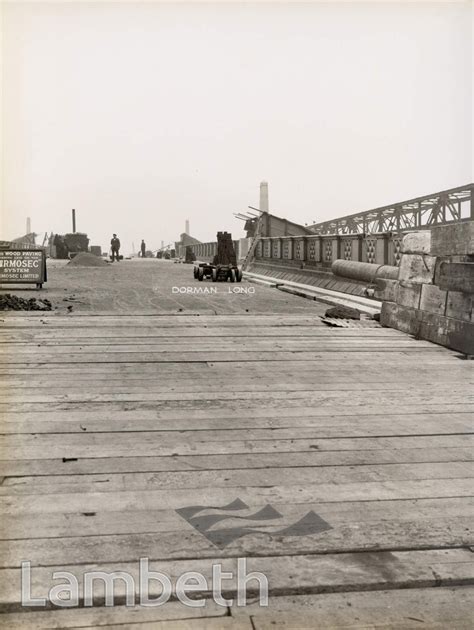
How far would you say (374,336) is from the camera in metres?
7.53

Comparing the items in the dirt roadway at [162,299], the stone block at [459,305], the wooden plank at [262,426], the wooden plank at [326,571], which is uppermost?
the stone block at [459,305]

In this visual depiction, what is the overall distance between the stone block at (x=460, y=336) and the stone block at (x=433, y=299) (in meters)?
0.23

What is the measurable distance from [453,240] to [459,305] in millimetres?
674

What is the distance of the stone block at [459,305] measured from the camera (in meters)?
6.32

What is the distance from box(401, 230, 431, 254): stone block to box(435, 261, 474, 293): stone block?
1.55 ft

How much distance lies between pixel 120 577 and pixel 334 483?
121 cm

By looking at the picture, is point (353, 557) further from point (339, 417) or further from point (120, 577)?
point (339, 417)

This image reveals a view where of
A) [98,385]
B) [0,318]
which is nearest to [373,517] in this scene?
[98,385]

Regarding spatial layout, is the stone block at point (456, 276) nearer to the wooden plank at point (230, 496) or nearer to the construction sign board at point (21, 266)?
the wooden plank at point (230, 496)

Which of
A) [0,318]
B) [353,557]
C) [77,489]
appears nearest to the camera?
[353,557]

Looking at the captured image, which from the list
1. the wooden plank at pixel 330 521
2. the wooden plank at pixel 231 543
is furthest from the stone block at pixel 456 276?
the wooden plank at pixel 231 543

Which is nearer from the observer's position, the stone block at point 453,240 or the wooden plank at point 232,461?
the wooden plank at point 232,461

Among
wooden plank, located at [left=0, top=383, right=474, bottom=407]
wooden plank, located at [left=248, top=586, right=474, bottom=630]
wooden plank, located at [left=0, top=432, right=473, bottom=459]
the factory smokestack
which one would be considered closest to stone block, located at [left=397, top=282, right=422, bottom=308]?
wooden plank, located at [left=0, top=383, right=474, bottom=407]

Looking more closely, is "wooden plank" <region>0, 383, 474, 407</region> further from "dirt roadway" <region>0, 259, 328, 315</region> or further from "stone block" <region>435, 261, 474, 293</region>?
"dirt roadway" <region>0, 259, 328, 315</region>
